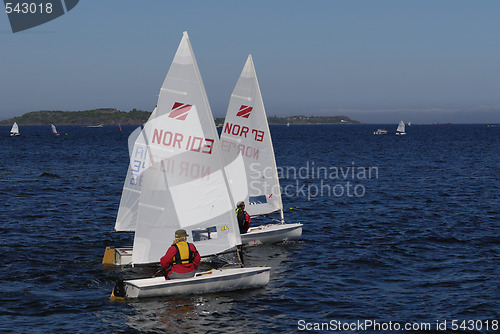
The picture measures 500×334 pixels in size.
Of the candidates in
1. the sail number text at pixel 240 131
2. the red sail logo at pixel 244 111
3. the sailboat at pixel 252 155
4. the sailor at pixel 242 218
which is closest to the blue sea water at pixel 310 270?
the sailboat at pixel 252 155

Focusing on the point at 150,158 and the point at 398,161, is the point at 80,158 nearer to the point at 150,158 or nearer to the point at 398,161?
the point at 398,161

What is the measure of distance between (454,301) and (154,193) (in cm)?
1101

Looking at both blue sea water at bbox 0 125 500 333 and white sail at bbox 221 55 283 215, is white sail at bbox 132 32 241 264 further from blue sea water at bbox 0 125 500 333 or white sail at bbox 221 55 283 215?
white sail at bbox 221 55 283 215

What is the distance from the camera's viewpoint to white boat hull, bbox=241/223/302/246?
86.6 ft

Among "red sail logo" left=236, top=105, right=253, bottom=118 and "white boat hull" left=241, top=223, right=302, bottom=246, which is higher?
"red sail logo" left=236, top=105, right=253, bottom=118

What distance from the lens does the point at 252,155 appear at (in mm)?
27938

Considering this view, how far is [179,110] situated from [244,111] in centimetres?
901

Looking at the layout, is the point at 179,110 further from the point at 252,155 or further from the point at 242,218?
the point at 252,155

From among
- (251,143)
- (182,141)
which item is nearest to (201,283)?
(182,141)

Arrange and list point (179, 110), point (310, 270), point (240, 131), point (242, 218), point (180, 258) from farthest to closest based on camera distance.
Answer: point (240, 131), point (242, 218), point (310, 270), point (179, 110), point (180, 258)

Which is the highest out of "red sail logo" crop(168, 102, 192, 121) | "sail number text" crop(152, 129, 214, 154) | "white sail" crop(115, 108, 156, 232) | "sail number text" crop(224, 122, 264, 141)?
"red sail logo" crop(168, 102, 192, 121)

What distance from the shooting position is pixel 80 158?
82812 mm

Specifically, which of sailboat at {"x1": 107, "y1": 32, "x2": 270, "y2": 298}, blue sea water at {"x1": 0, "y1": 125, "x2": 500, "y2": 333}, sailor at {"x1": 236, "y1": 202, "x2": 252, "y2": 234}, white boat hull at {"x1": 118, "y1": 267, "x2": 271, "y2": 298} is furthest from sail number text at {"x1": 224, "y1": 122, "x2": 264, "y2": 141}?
white boat hull at {"x1": 118, "y1": 267, "x2": 271, "y2": 298}

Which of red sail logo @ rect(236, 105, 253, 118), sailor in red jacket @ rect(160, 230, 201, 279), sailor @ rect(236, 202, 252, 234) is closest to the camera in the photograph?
sailor in red jacket @ rect(160, 230, 201, 279)
